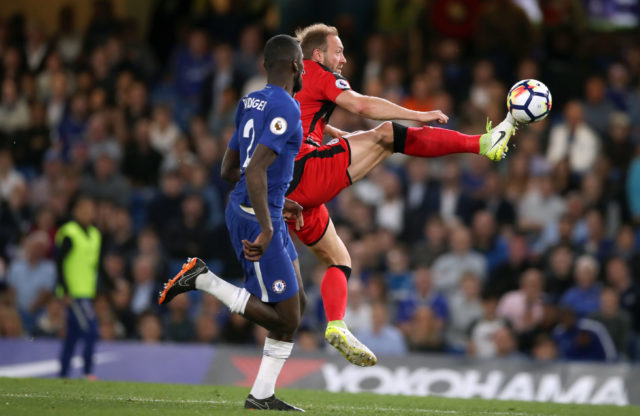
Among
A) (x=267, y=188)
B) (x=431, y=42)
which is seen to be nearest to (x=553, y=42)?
(x=431, y=42)

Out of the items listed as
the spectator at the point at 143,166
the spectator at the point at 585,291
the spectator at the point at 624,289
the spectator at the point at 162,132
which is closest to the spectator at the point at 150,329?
the spectator at the point at 143,166

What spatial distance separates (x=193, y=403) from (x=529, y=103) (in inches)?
124

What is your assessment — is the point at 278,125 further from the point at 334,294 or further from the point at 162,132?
the point at 162,132

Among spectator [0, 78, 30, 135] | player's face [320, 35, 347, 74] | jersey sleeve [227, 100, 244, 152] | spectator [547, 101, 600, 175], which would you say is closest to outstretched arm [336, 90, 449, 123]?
player's face [320, 35, 347, 74]

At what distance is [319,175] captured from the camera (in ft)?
24.5

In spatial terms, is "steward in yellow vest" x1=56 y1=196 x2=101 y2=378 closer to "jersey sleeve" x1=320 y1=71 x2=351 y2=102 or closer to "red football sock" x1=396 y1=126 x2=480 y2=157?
"jersey sleeve" x1=320 y1=71 x2=351 y2=102

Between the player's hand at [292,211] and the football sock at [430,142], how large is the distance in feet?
2.91

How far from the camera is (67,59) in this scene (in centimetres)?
1688

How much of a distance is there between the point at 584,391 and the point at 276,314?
4900 mm

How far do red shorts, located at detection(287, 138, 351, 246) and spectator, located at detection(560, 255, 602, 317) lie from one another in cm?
544

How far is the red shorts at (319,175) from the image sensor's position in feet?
24.5

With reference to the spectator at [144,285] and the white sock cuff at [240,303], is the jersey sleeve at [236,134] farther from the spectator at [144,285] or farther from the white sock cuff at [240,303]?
the spectator at [144,285]

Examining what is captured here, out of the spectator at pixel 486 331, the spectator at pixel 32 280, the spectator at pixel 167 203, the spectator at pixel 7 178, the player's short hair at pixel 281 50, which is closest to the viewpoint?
the player's short hair at pixel 281 50

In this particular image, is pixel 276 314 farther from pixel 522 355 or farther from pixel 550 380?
pixel 522 355
